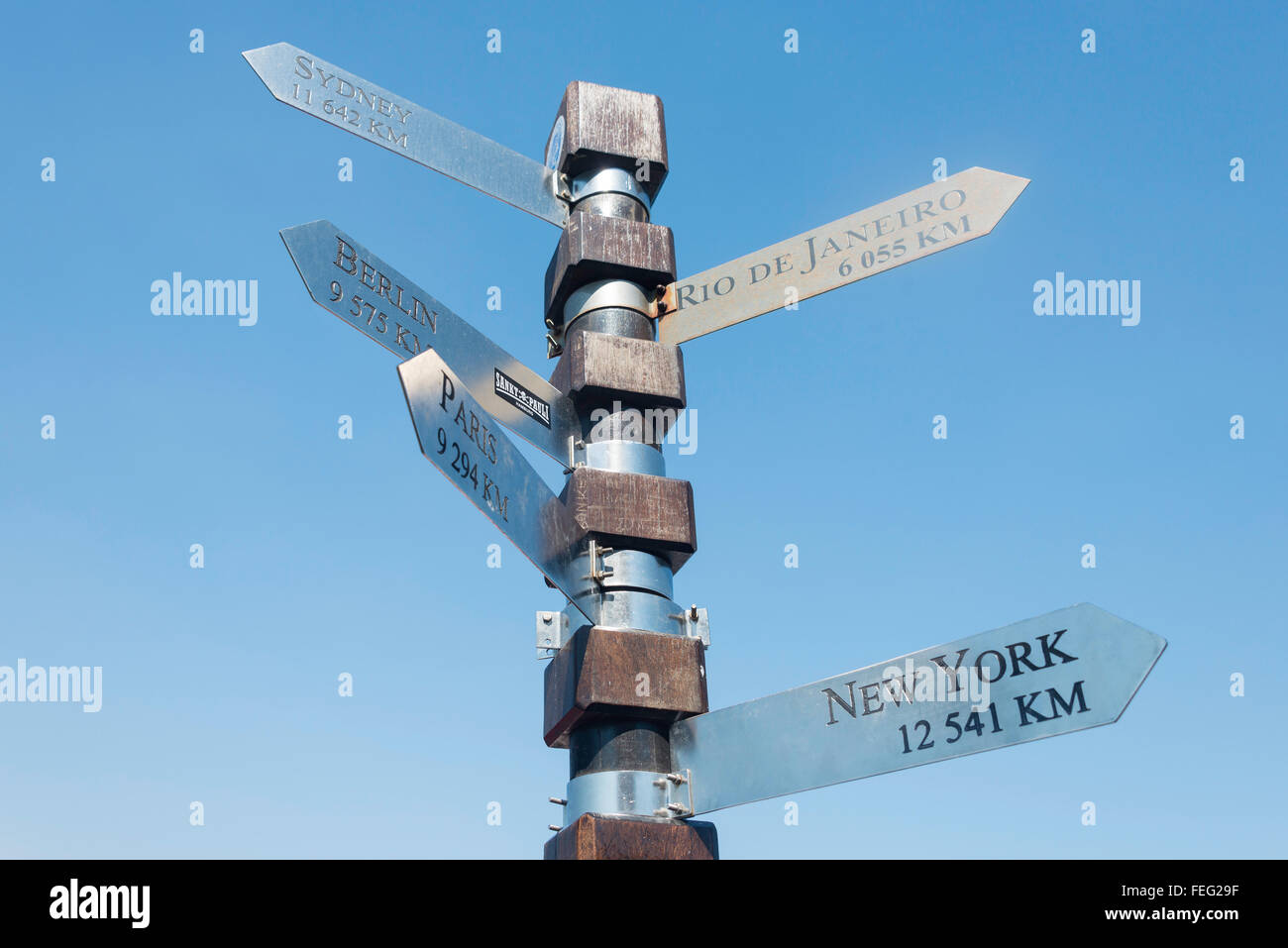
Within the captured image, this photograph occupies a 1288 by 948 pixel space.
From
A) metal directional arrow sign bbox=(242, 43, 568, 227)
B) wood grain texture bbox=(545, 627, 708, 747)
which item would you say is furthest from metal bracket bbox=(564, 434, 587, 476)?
metal directional arrow sign bbox=(242, 43, 568, 227)

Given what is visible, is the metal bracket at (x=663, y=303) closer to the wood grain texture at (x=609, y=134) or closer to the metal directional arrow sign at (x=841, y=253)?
the metal directional arrow sign at (x=841, y=253)

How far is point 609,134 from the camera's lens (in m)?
4.71

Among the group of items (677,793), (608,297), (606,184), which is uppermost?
(606,184)

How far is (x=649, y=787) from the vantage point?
12.2ft

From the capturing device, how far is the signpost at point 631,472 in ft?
10.7

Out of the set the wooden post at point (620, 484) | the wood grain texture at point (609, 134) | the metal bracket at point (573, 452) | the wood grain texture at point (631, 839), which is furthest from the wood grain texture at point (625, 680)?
the wood grain texture at point (609, 134)

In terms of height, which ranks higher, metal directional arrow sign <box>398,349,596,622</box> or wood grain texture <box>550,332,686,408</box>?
wood grain texture <box>550,332,686,408</box>

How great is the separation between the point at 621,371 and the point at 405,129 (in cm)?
119

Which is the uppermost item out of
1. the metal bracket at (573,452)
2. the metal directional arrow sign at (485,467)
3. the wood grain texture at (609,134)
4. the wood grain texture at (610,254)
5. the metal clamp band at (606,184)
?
the wood grain texture at (609,134)

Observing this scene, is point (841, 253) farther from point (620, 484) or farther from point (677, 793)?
point (677, 793)

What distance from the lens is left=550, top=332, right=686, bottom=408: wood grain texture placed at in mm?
4246

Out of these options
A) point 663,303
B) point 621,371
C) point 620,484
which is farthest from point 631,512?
point 663,303

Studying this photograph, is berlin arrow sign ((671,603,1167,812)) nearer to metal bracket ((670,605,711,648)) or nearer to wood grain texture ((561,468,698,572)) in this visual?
metal bracket ((670,605,711,648))

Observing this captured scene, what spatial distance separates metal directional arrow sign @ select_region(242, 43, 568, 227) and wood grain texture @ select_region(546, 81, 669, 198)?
157 mm
